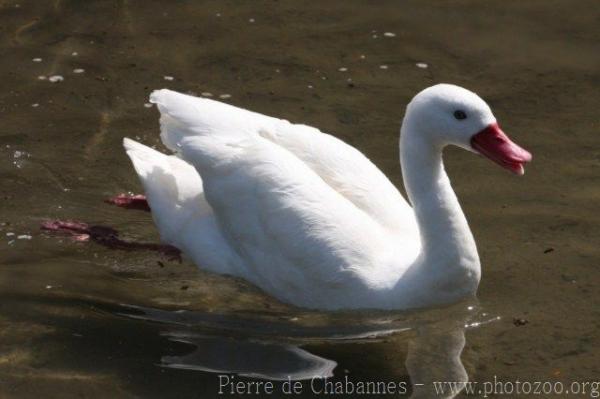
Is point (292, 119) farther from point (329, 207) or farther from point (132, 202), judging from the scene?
point (329, 207)

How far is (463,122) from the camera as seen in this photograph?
21.0 ft

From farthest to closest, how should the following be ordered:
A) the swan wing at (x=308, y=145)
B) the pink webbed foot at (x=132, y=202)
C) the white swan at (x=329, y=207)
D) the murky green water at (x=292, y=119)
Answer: the pink webbed foot at (x=132, y=202) < the swan wing at (x=308, y=145) < the white swan at (x=329, y=207) < the murky green water at (x=292, y=119)

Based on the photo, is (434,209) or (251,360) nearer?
(251,360)

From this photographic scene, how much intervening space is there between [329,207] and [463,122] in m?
0.84

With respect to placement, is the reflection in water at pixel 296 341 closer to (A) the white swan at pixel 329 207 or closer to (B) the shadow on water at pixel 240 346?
(B) the shadow on water at pixel 240 346

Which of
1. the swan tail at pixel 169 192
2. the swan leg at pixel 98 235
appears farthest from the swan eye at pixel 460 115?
the swan leg at pixel 98 235

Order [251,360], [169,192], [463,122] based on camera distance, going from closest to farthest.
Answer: [251,360] → [463,122] → [169,192]

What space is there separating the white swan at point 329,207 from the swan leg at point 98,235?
125 mm

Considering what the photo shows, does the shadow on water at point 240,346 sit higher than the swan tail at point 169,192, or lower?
lower

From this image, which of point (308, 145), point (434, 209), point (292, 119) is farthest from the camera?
point (292, 119)

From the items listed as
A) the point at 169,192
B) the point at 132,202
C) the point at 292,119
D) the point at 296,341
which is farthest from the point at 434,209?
the point at 292,119

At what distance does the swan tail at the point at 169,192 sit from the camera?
7.25 metres

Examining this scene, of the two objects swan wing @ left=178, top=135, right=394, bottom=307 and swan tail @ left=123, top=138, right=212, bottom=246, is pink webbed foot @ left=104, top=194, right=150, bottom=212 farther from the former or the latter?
swan wing @ left=178, top=135, right=394, bottom=307

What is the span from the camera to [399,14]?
1017cm
